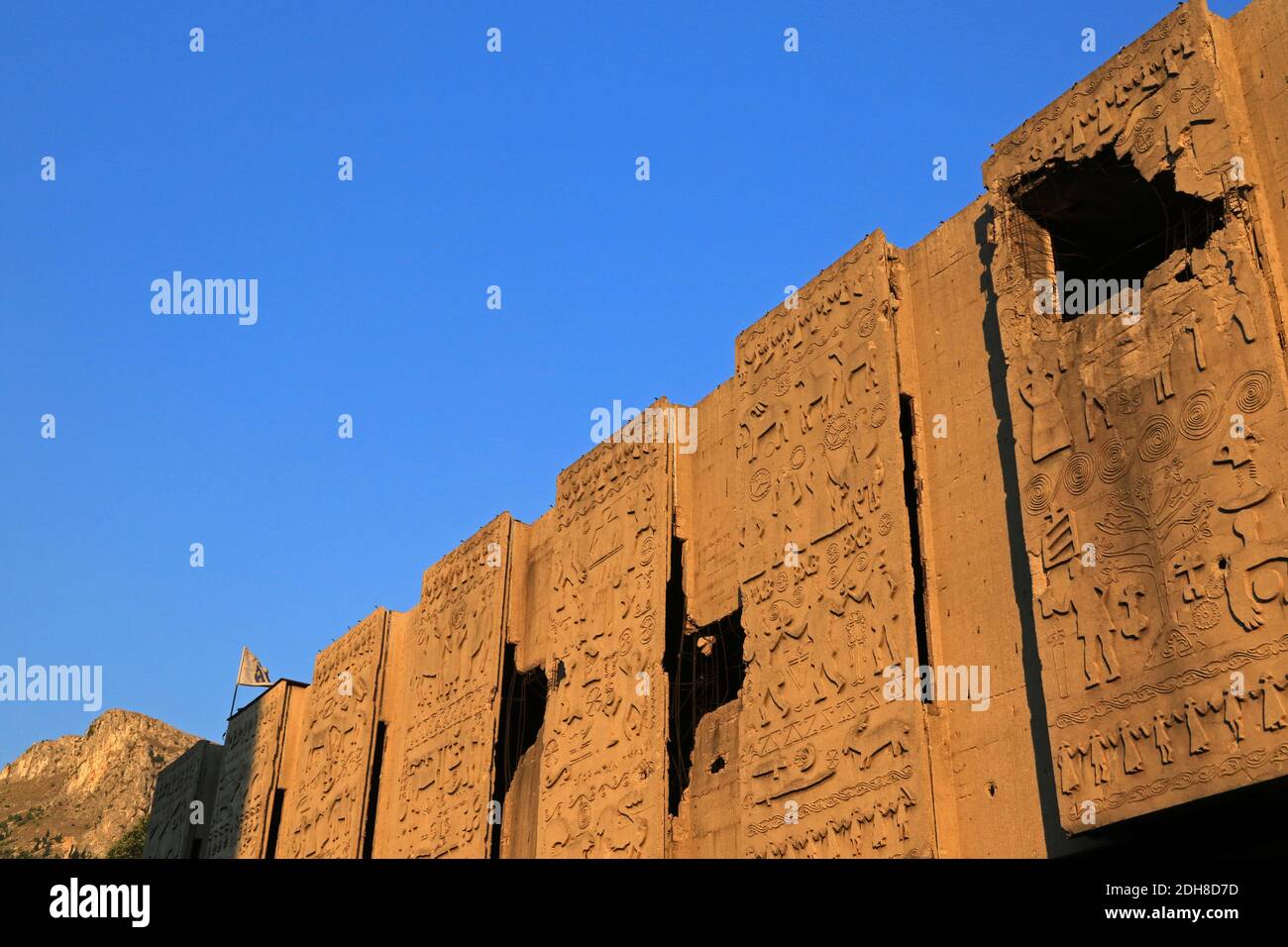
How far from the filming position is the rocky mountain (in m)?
49.7

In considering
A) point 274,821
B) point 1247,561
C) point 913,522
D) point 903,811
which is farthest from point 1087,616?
point 274,821

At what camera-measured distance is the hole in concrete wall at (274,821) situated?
1859 centimetres

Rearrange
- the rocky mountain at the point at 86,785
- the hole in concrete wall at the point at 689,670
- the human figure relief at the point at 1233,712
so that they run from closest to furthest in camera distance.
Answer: the human figure relief at the point at 1233,712, the hole in concrete wall at the point at 689,670, the rocky mountain at the point at 86,785

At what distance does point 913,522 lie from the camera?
10836 millimetres

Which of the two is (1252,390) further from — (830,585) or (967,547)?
(830,585)

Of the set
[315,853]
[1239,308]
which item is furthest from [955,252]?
[315,853]

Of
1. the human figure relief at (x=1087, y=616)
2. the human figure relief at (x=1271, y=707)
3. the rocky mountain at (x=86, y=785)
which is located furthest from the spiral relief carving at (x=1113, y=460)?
the rocky mountain at (x=86, y=785)

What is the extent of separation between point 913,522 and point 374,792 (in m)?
8.73

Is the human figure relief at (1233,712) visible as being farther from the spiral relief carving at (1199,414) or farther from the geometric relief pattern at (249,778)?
the geometric relief pattern at (249,778)

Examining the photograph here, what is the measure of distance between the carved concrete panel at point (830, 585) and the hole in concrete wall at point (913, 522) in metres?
0.18
